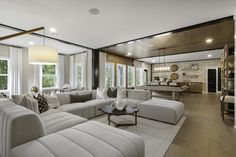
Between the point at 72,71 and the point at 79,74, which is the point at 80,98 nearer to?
the point at 79,74

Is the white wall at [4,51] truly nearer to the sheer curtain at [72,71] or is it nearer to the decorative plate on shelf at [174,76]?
the sheer curtain at [72,71]

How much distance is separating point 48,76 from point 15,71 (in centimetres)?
148

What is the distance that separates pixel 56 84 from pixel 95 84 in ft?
8.00

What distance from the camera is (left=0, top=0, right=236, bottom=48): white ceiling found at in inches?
92.2

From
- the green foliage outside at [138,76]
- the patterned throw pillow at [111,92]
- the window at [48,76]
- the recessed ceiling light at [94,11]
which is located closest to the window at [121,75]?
the green foliage outside at [138,76]

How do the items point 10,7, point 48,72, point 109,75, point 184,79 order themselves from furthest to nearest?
point 184,79
point 109,75
point 48,72
point 10,7

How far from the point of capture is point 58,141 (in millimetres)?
1382

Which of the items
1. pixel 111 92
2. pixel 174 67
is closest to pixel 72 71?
pixel 111 92

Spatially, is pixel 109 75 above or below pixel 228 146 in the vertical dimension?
above

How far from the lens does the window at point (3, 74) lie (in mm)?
4974

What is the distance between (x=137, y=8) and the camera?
2.52m

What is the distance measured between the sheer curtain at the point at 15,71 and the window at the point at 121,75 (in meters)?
4.73

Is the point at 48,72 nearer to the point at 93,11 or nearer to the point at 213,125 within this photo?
the point at 93,11

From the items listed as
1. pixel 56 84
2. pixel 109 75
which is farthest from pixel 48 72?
pixel 109 75
